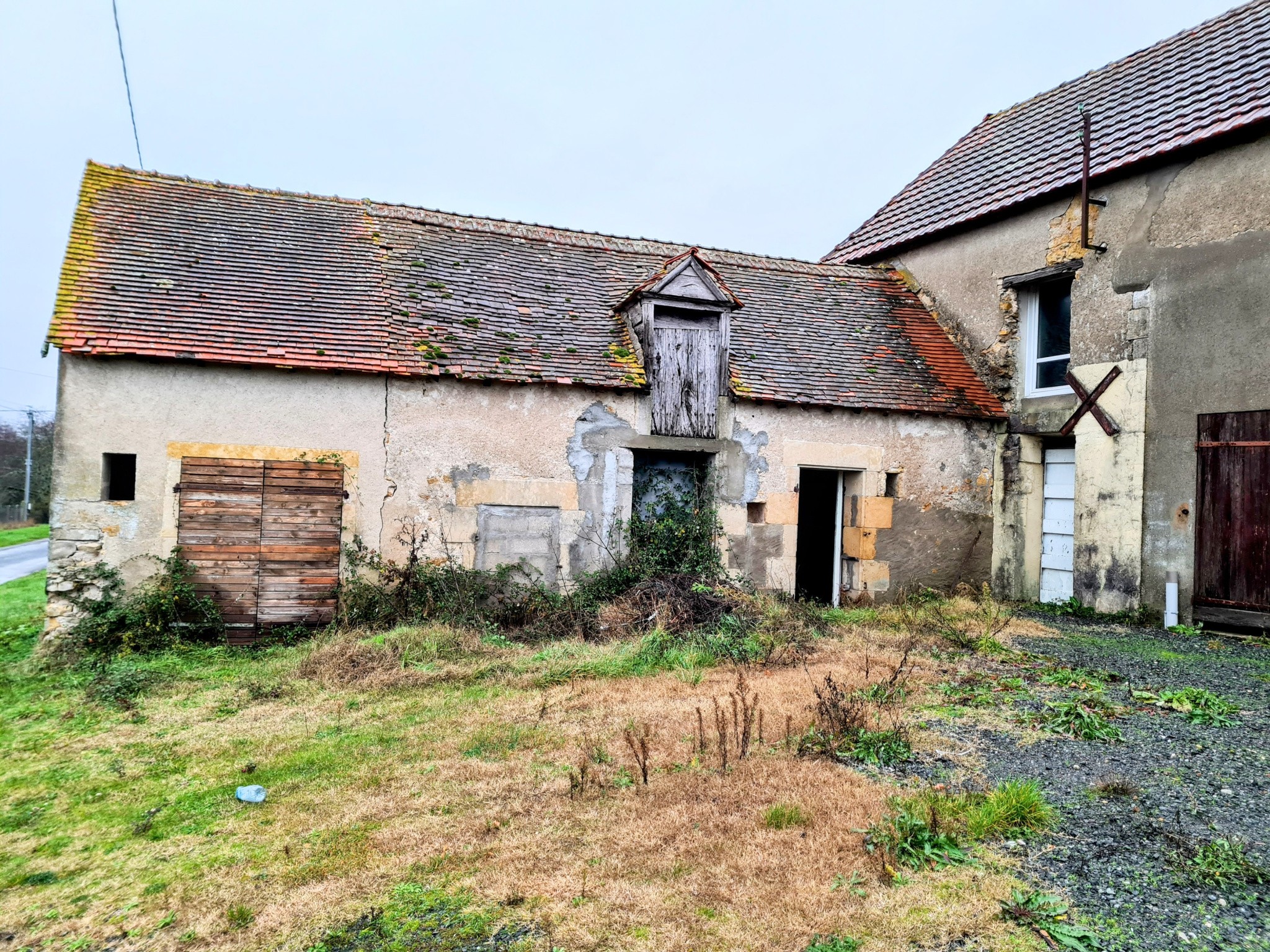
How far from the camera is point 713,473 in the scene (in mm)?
10727

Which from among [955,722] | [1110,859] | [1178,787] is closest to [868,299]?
[955,722]

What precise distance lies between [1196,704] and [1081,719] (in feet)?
4.18

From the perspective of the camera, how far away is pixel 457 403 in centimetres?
968

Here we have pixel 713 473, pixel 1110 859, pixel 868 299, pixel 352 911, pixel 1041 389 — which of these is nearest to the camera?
pixel 352 911

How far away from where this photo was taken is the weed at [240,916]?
3266mm

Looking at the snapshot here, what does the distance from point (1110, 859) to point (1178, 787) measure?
3.85 feet

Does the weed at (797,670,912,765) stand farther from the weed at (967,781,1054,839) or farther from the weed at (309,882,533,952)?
the weed at (309,882,533,952)

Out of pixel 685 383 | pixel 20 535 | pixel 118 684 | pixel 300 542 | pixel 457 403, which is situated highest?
pixel 685 383

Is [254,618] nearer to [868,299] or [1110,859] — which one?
[1110,859]

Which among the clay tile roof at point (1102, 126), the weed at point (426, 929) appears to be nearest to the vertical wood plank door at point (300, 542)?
the weed at point (426, 929)

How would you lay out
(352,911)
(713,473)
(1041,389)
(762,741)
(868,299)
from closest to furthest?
(352,911)
(762,741)
(713,473)
(1041,389)
(868,299)

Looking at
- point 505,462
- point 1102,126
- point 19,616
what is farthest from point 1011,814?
point 19,616

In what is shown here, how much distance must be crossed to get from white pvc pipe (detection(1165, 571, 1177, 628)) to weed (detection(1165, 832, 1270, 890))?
665 cm

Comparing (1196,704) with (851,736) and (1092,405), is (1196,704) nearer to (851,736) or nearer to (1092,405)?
(851,736)
